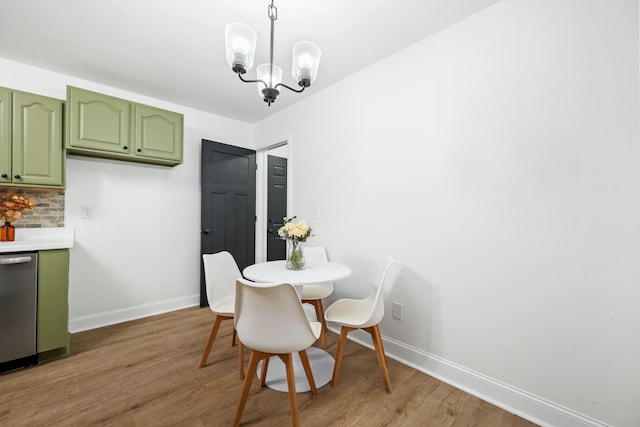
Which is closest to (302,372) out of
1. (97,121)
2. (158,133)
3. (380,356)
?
(380,356)

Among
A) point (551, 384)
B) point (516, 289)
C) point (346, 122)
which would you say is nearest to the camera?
point (551, 384)

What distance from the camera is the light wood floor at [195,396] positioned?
1.54 meters

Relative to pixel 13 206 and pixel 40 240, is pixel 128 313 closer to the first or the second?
pixel 40 240

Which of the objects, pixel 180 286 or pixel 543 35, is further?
pixel 180 286

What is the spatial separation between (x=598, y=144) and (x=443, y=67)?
105 cm

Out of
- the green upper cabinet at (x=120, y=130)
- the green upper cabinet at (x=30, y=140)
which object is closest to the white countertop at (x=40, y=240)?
the green upper cabinet at (x=30, y=140)

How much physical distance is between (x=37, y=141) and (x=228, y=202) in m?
1.78

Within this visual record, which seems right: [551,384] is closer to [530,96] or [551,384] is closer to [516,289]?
[516,289]

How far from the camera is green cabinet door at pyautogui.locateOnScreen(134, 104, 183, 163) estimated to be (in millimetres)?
2740

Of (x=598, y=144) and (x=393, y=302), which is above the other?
(x=598, y=144)

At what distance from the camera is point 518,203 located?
1.63 meters

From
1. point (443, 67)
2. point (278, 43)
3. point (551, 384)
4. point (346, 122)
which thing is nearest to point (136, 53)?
point (278, 43)

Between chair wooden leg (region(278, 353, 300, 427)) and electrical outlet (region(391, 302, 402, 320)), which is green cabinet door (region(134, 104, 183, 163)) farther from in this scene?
electrical outlet (region(391, 302, 402, 320))

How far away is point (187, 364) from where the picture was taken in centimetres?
211
